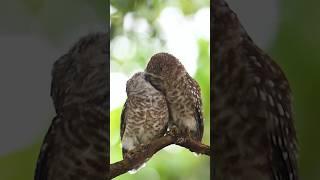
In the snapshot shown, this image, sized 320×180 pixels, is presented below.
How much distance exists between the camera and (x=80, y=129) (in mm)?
1781

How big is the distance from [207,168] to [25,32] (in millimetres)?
887

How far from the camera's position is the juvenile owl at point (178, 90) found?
1.82 meters

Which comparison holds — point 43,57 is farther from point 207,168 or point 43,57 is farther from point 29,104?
point 207,168

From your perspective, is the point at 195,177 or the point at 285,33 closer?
the point at 285,33

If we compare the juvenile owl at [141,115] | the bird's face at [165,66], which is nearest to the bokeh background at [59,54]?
the bird's face at [165,66]

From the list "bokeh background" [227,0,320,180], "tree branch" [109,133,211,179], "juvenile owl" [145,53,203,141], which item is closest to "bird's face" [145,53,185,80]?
"juvenile owl" [145,53,203,141]

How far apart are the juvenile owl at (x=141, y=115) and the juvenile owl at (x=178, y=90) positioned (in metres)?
0.03

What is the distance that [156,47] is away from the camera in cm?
186

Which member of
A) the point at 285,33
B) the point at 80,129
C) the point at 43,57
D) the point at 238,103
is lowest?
the point at 80,129

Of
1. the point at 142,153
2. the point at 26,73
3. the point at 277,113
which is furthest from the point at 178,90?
the point at 26,73

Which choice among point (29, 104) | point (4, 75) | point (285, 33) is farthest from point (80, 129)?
point (285, 33)

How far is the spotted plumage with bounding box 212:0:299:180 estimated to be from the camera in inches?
65.5

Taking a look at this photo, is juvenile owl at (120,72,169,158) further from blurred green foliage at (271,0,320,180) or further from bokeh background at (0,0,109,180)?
blurred green foliage at (271,0,320,180)

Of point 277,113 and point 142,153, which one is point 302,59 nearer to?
point 277,113
